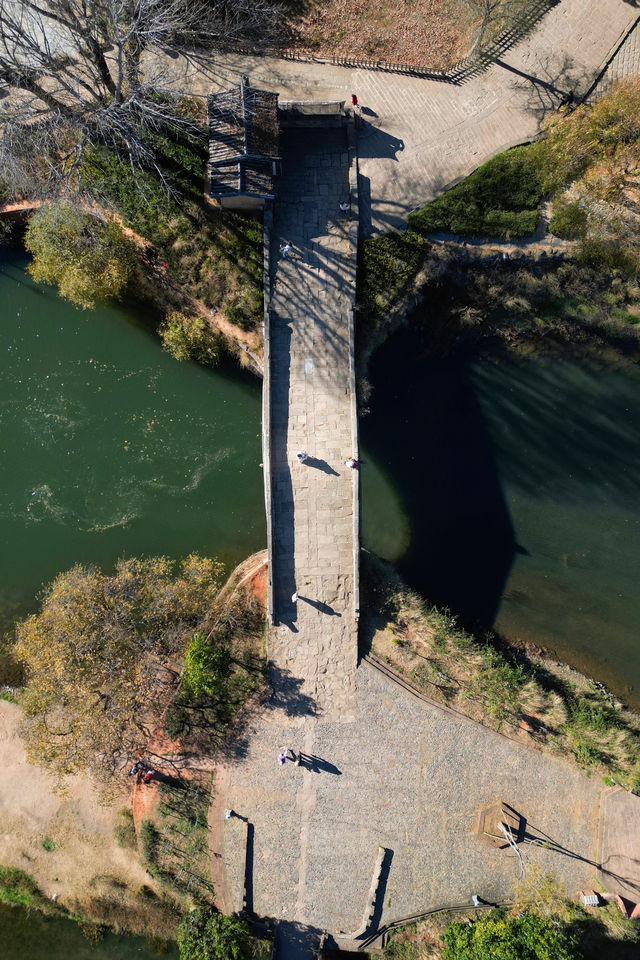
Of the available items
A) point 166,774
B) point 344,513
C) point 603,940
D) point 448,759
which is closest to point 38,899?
point 166,774

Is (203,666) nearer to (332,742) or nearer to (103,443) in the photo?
(332,742)

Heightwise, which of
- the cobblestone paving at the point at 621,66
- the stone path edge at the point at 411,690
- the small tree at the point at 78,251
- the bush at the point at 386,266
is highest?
the cobblestone paving at the point at 621,66

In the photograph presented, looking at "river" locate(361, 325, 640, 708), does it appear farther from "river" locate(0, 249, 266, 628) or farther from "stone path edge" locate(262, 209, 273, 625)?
"river" locate(0, 249, 266, 628)

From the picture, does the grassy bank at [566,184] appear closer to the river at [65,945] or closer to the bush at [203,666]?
the bush at [203,666]

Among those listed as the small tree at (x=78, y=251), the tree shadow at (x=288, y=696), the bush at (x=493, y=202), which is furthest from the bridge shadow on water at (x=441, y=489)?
the small tree at (x=78, y=251)

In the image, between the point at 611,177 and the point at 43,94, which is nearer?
the point at 43,94

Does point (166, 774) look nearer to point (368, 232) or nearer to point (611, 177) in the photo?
point (368, 232)

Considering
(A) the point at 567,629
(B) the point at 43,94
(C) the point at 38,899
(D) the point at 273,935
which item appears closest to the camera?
(B) the point at 43,94

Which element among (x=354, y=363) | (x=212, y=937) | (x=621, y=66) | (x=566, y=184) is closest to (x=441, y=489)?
(x=354, y=363)
